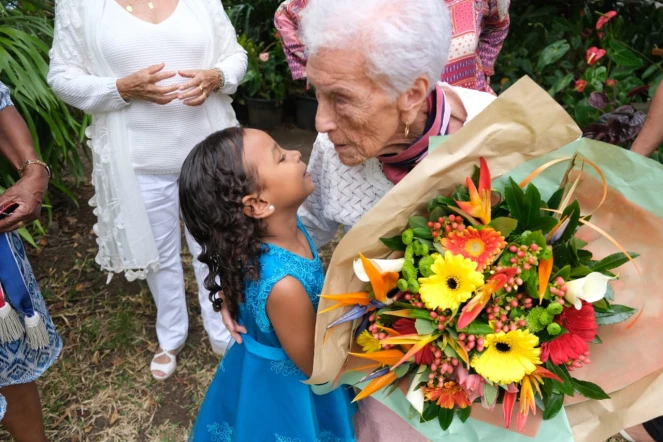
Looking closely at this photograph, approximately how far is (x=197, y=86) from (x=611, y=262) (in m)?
1.81

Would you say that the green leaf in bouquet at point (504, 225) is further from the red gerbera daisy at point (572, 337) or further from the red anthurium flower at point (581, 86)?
the red anthurium flower at point (581, 86)

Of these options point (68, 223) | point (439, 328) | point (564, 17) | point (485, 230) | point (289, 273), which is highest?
point (485, 230)

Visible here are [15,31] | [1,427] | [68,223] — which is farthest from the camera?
[68,223]

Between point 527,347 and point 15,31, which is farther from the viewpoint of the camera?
point 15,31

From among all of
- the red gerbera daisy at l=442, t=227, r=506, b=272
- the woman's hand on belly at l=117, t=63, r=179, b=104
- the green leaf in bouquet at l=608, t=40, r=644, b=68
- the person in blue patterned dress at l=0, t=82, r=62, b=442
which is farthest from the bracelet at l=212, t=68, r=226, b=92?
the green leaf in bouquet at l=608, t=40, r=644, b=68

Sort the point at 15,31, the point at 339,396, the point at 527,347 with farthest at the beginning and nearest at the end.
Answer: the point at 15,31, the point at 339,396, the point at 527,347

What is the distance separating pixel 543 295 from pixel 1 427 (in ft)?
8.83

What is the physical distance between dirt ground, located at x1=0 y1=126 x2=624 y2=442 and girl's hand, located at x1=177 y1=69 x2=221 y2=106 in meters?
1.51

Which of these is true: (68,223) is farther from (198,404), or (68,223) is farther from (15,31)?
(198,404)

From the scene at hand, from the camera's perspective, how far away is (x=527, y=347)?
1.03 m

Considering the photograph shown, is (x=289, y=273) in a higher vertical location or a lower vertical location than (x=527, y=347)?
lower

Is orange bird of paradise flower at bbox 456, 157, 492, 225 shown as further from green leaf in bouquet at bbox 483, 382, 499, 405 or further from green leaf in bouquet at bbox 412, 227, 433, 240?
green leaf in bouquet at bbox 483, 382, 499, 405

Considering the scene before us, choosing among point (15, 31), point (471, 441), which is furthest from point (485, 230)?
point (15, 31)

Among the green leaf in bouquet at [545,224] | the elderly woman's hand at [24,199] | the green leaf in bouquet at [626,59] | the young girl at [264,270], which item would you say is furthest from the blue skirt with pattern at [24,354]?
the green leaf in bouquet at [626,59]
